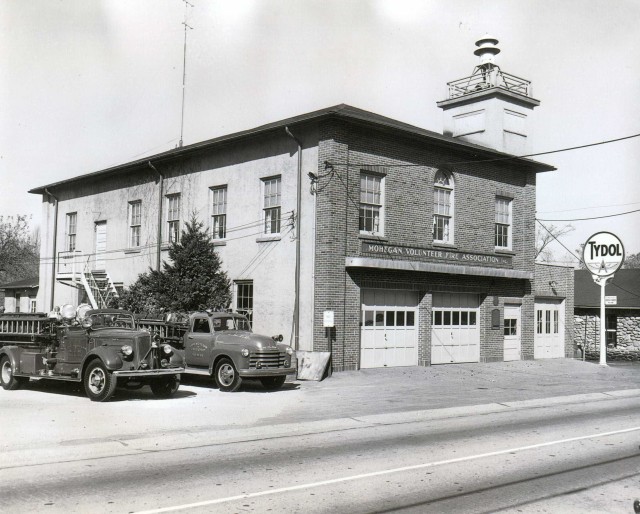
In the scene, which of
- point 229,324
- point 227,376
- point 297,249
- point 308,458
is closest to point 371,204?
point 297,249

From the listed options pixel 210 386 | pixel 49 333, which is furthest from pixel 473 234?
pixel 49 333

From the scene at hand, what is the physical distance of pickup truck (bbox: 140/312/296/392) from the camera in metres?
16.9

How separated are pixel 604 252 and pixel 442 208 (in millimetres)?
6024

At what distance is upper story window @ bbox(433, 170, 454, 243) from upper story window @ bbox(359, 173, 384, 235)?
268cm

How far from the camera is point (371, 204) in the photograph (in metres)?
22.6

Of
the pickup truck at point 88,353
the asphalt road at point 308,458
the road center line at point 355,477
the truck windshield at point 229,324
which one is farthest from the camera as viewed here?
the truck windshield at point 229,324

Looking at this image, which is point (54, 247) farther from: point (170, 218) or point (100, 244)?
point (170, 218)

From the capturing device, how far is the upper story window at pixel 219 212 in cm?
2527

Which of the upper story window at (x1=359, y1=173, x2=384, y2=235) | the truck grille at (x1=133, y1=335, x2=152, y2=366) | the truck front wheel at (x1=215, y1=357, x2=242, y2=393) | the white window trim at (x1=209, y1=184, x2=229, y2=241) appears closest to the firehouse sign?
the upper story window at (x1=359, y1=173, x2=384, y2=235)

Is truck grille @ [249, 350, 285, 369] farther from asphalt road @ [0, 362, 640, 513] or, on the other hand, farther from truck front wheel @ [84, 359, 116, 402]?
truck front wheel @ [84, 359, 116, 402]

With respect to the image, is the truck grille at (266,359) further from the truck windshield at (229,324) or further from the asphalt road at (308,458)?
the asphalt road at (308,458)

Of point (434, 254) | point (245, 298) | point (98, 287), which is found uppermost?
point (434, 254)

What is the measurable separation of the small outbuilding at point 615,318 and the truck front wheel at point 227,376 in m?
22.2

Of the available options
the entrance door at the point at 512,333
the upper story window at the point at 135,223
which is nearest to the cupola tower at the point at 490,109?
the entrance door at the point at 512,333
